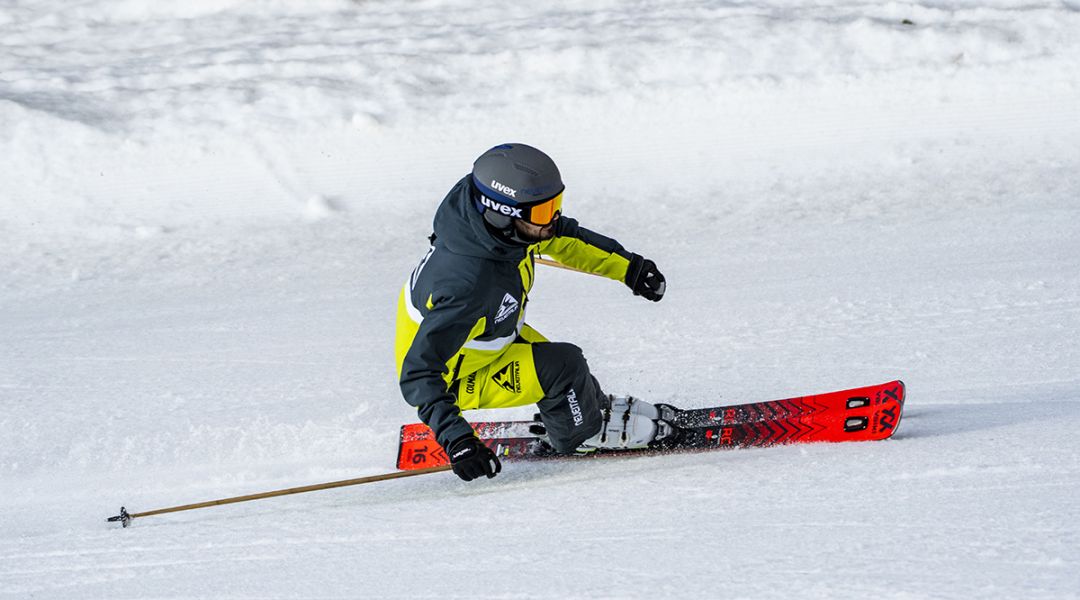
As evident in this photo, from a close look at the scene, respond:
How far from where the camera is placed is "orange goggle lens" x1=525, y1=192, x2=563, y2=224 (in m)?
3.91

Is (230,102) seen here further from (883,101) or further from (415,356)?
(415,356)

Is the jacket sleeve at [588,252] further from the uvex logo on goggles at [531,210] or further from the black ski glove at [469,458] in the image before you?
the black ski glove at [469,458]

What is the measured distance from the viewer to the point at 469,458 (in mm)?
3920

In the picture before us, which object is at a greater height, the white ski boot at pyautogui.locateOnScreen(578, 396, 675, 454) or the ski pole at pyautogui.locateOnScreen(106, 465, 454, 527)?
the white ski boot at pyautogui.locateOnScreen(578, 396, 675, 454)

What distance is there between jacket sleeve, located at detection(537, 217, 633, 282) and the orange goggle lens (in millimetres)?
770

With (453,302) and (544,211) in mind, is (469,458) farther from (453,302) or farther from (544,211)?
(544,211)

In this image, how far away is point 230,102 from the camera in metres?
9.30

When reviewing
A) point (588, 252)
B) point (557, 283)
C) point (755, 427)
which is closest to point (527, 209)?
point (588, 252)

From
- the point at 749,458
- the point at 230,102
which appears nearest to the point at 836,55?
the point at 230,102

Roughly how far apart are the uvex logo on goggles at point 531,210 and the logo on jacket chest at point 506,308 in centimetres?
31

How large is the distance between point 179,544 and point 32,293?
3860 millimetres

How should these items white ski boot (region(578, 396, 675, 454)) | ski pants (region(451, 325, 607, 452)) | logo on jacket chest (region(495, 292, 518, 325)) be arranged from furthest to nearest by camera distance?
1. white ski boot (region(578, 396, 675, 454))
2. ski pants (region(451, 325, 607, 452))
3. logo on jacket chest (region(495, 292, 518, 325))

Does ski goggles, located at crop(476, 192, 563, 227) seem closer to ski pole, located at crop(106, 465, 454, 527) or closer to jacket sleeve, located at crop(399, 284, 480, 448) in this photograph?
jacket sleeve, located at crop(399, 284, 480, 448)

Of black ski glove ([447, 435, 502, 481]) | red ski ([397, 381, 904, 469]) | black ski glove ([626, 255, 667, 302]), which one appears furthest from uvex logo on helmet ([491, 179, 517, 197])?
red ski ([397, 381, 904, 469])
